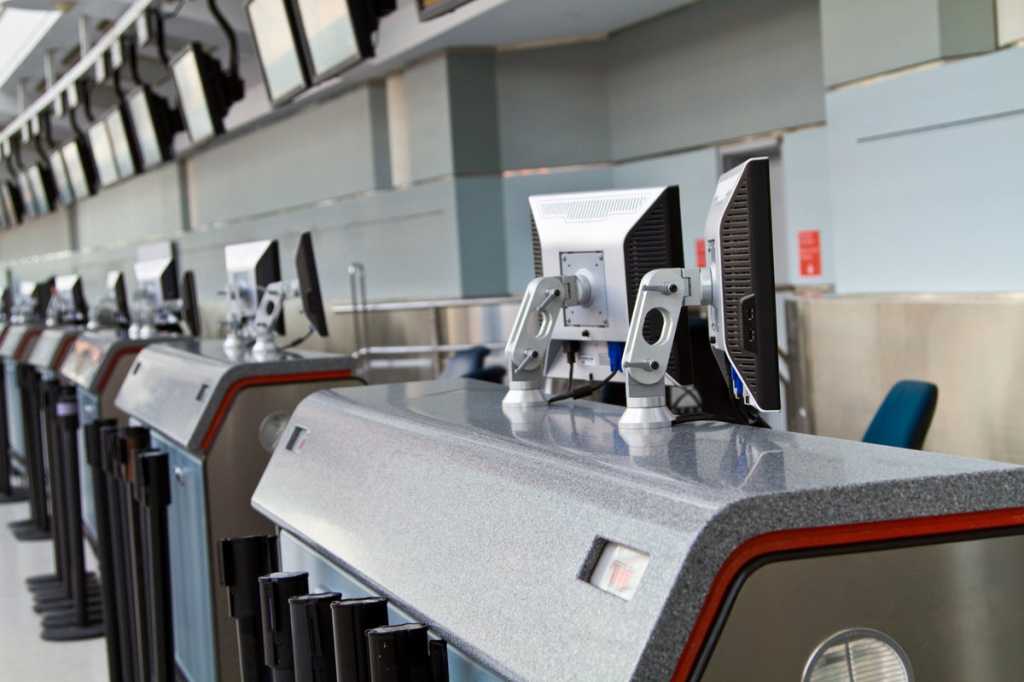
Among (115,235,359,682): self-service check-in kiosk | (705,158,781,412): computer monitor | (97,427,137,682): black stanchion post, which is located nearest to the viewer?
(705,158,781,412): computer monitor

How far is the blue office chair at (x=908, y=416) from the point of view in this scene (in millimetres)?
3482

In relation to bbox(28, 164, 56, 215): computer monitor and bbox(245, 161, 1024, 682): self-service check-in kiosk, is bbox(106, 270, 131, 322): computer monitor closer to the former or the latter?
bbox(245, 161, 1024, 682): self-service check-in kiosk

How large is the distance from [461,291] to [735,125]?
2.46m

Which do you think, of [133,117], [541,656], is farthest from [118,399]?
[133,117]

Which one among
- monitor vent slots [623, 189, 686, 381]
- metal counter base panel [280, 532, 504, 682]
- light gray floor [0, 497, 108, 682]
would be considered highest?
monitor vent slots [623, 189, 686, 381]

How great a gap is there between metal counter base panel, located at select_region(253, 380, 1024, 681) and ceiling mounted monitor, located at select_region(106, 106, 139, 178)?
8855mm

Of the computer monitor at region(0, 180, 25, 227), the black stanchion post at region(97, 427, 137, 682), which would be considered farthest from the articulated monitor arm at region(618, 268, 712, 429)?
the computer monitor at region(0, 180, 25, 227)

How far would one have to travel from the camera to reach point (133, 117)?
1026 centimetres

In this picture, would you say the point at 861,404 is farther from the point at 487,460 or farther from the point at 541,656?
the point at 541,656

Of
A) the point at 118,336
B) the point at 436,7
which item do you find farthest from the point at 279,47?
the point at 118,336

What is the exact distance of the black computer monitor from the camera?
15.0 feet

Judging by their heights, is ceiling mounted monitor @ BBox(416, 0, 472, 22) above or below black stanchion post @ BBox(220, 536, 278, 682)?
above

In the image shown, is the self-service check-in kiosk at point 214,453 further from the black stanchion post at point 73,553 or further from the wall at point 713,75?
the wall at point 713,75

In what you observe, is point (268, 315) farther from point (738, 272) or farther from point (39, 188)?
point (39, 188)
